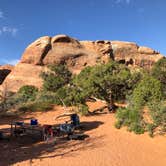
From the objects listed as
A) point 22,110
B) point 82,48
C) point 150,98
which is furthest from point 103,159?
point 82,48

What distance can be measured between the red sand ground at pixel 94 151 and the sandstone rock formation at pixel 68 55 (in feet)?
104

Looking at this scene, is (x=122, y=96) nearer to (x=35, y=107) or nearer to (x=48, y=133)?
(x=35, y=107)

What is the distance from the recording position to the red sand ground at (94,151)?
8.21 metres

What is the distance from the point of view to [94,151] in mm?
9391

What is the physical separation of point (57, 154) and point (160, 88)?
977 centimetres

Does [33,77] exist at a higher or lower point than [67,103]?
higher

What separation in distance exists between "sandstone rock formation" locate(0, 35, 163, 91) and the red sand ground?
104 feet

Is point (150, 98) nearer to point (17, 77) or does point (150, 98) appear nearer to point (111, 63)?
point (111, 63)

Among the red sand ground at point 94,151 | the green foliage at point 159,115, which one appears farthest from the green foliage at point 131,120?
the green foliage at point 159,115

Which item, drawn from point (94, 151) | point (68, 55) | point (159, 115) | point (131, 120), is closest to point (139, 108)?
point (131, 120)

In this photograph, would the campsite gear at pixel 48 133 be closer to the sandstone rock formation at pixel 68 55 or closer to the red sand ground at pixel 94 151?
the red sand ground at pixel 94 151

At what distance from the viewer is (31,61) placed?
156 feet

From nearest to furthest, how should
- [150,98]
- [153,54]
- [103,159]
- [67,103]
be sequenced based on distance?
[103,159]
[150,98]
[67,103]
[153,54]

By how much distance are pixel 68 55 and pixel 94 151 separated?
40.2 m
